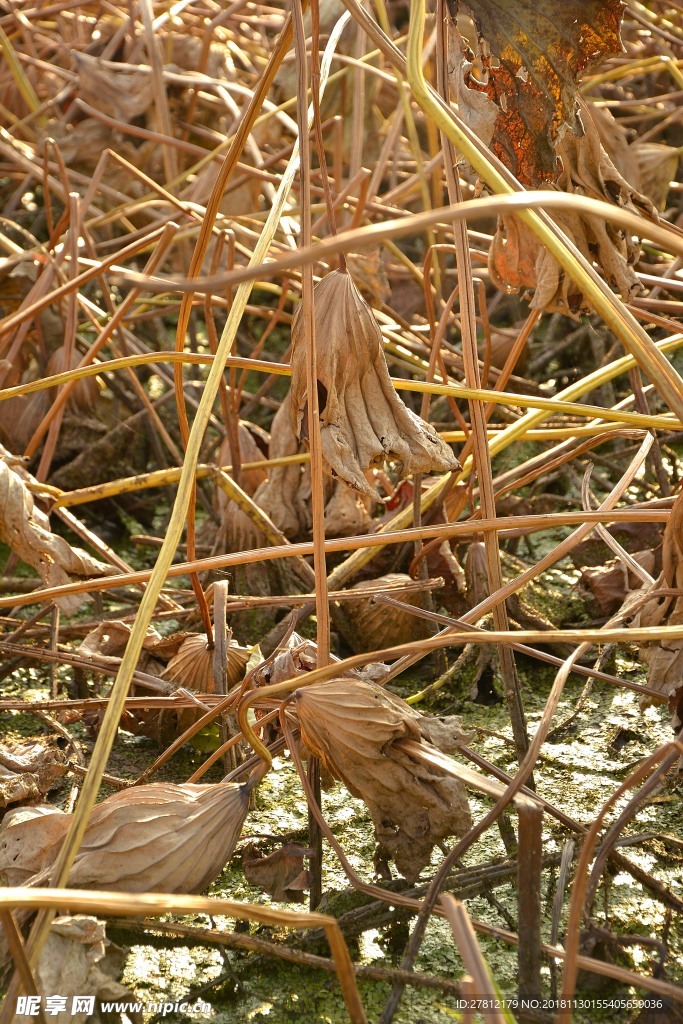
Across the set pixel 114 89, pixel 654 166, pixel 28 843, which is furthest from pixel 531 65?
pixel 114 89

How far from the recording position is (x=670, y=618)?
72 cm

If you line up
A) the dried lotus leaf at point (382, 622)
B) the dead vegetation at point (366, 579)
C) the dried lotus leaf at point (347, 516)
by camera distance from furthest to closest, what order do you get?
the dried lotus leaf at point (347, 516) < the dried lotus leaf at point (382, 622) < the dead vegetation at point (366, 579)

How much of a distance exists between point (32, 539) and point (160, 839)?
12.9 inches

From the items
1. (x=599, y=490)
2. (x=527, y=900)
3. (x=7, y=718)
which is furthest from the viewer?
(x=599, y=490)

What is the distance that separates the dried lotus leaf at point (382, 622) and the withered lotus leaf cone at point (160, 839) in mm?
395

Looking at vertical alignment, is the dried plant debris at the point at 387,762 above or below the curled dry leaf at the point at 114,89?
below

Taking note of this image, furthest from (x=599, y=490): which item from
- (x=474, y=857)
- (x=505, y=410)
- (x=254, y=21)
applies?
(x=254, y=21)

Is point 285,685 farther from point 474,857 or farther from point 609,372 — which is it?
point 609,372

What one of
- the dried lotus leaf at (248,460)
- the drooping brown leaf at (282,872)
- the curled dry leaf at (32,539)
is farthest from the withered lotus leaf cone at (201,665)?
the dried lotus leaf at (248,460)

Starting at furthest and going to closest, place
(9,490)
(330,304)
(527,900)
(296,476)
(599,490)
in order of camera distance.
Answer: (599,490) < (296,476) < (9,490) < (330,304) < (527,900)

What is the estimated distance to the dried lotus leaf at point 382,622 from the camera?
102cm

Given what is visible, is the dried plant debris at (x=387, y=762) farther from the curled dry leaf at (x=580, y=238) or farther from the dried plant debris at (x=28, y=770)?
the curled dry leaf at (x=580, y=238)

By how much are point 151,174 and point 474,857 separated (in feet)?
5.30

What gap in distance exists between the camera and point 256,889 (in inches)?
29.7
